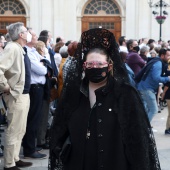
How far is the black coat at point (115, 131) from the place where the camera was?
3.24 m

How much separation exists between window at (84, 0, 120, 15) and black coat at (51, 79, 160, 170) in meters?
21.8

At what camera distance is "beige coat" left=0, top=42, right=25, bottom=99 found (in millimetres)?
5750

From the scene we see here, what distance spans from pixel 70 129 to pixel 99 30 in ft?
2.56

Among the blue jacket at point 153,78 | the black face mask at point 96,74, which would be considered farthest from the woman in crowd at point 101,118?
the blue jacket at point 153,78

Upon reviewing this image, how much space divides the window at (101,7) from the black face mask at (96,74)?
21814 millimetres

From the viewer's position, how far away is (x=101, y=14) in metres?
24.8

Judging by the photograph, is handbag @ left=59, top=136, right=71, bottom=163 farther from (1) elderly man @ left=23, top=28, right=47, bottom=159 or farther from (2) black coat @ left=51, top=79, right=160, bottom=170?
(1) elderly man @ left=23, top=28, right=47, bottom=159

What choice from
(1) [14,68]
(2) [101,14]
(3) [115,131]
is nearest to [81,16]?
(2) [101,14]

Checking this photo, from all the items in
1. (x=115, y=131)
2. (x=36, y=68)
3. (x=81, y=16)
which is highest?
(x=81, y=16)

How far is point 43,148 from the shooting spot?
761 centimetres

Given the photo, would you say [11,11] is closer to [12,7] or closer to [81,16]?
[12,7]

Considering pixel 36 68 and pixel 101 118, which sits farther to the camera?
pixel 36 68

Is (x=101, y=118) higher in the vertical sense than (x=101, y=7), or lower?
lower

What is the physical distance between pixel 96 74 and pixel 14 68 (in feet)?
9.04
